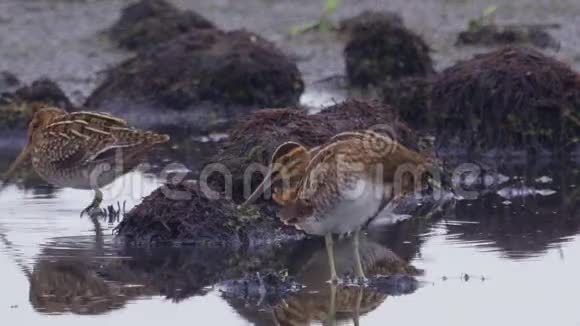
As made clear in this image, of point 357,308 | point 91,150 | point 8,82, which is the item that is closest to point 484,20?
point 8,82

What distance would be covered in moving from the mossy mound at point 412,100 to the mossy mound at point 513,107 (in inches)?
33.6

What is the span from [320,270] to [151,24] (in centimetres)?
957

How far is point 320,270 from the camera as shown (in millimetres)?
8914

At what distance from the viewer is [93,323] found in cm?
782

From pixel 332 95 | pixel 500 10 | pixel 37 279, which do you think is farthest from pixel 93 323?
pixel 500 10

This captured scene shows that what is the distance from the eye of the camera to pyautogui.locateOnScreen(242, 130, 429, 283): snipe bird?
8203 mm

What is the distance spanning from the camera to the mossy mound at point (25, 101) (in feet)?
47.5

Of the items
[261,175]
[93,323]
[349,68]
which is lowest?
[93,323]

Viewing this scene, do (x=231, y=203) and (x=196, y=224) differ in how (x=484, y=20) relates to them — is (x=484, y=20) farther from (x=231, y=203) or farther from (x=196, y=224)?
(x=196, y=224)

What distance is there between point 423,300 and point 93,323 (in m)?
1.76

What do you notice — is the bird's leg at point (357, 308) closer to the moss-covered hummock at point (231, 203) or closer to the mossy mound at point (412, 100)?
the moss-covered hummock at point (231, 203)

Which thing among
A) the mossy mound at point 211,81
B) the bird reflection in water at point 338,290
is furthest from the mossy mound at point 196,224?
the mossy mound at point 211,81

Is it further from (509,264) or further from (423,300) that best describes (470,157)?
(423,300)

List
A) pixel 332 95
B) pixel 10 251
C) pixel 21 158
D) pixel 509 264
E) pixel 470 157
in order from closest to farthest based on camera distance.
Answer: pixel 509 264
pixel 10 251
pixel 21 158
pixel 470 157
pixel 332 95
